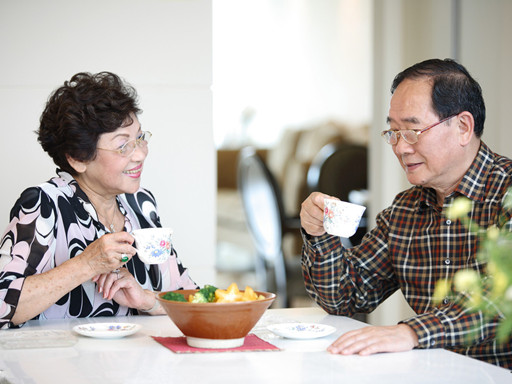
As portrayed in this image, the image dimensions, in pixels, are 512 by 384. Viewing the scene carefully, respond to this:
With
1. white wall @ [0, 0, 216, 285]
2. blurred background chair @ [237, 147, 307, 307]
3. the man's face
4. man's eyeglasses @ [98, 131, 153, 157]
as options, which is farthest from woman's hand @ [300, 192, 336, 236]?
blurred background chair @ [237, 147, 307, 307]

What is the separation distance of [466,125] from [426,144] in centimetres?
13

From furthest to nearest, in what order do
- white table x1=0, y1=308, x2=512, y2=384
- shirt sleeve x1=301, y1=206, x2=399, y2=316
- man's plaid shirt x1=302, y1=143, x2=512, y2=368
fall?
shirt sleeve x1=301, y1=206, x2=399, y2=316, man's plaid shirt x1=302, y1=143, x2=512, y2=368, white table x1=0, y1=308, x2=512, y2=384

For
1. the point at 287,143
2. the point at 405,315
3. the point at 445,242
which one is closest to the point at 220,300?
the point at 445,242

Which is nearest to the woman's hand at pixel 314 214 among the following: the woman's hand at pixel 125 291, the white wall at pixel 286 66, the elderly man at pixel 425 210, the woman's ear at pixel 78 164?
the elderly man at pixel 425 210

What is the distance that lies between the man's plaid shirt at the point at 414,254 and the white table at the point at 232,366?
0.43m

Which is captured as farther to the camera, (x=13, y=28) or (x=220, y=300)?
(x=13, y=28)

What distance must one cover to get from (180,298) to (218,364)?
0.22 meters

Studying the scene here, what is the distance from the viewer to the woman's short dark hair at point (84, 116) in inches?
89.6

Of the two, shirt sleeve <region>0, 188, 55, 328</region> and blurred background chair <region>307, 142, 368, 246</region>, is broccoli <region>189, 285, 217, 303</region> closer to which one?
shirt sleeve <region>0, 188, 55, 328</region>

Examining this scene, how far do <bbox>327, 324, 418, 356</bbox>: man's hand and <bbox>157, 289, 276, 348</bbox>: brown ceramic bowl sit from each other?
18 cm

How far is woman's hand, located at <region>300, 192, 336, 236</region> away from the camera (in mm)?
1893

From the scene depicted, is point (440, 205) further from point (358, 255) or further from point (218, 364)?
point (218, 364)

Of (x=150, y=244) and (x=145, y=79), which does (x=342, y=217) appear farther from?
(x=145, y=79)

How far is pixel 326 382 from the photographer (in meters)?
1.26
